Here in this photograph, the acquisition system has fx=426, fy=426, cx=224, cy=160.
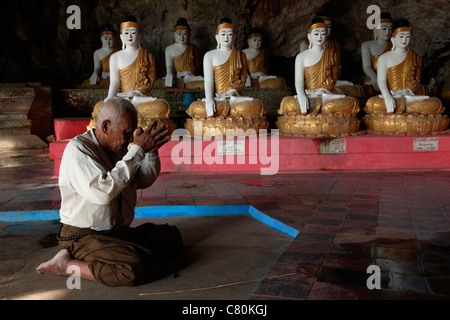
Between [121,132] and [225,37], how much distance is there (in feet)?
11.8

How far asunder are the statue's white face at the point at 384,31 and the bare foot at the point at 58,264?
21.6 ft

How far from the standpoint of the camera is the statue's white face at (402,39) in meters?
5.41

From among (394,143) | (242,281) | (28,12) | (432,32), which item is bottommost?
(242,281)

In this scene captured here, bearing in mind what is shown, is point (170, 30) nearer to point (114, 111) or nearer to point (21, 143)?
point (21, 143)

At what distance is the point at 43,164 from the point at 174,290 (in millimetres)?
4418

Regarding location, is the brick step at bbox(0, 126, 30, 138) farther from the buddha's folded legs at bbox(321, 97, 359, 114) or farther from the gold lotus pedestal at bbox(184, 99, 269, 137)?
the buddha's folded legs at bbox(321, 97, 359, 114)

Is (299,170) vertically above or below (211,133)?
below

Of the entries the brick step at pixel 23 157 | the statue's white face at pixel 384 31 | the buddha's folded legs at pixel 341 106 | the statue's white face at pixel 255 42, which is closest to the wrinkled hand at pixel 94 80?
the brick step at pixel 23 157

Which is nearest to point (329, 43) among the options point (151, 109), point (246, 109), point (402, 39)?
point (402, 39)

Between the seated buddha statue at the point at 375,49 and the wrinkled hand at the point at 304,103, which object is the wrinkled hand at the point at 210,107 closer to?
the wrinkled hand at the point at 304,103

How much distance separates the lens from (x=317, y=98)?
5246 millimetres

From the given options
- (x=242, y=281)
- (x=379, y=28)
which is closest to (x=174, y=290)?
(x=242, y=281)

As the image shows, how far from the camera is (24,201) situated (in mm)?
3469

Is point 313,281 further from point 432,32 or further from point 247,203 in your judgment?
point 432,32
